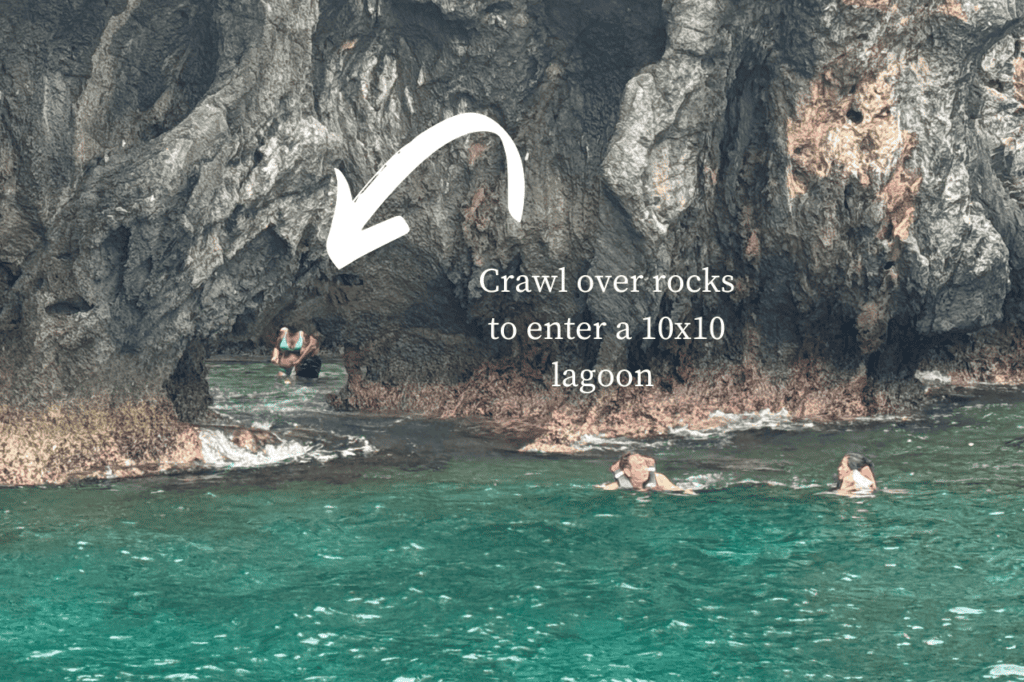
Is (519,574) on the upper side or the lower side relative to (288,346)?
lower

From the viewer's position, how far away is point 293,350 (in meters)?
24.6

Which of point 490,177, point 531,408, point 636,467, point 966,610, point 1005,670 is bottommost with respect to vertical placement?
point 1005,670

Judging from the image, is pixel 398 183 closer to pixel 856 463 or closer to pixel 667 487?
pixel 667 487

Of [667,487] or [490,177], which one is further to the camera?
[490,177]

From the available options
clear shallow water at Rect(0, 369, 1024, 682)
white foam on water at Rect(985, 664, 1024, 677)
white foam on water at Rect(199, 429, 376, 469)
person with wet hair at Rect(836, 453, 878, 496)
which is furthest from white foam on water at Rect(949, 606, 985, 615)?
white foam on water at Rect(199, 429, 376, 469)

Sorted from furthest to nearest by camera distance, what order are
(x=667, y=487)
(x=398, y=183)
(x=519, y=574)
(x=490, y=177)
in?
(x=490, y=177) → (x=398, y=183) → (x=667, y=487) → (x=519, y=574)

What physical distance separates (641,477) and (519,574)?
13.3 feet

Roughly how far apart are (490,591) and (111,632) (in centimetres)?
379

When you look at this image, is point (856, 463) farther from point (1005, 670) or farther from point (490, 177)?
point (490, 177)

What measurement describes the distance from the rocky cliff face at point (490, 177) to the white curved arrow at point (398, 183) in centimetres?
22

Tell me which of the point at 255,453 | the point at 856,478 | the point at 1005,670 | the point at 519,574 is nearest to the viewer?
the point at 1005,670

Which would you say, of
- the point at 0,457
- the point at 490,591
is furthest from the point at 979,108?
the point at 0,457

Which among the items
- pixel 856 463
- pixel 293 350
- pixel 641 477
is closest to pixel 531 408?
pixel 293 350

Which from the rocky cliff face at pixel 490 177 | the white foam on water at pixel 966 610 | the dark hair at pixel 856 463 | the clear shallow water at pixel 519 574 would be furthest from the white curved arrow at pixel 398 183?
the white foam on water at pixel 966 610
